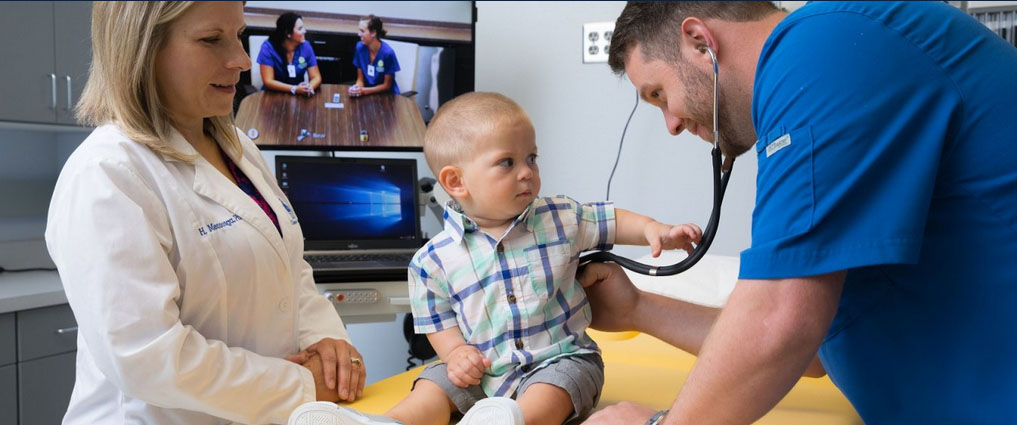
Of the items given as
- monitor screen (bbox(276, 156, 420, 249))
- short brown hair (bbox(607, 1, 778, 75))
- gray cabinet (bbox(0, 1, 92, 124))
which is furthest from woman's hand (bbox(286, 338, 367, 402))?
gray cabinet (bbox(0, 1, 92, 124))

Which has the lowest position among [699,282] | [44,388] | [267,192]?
[44,388]

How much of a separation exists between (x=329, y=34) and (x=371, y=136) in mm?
371

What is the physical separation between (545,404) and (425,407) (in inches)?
5.9

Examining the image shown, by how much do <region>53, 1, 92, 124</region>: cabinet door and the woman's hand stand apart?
194 centimetres

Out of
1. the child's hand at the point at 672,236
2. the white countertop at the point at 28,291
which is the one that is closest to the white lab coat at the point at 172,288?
the child's hand at the point at 672,236

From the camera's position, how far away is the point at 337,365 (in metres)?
1.11

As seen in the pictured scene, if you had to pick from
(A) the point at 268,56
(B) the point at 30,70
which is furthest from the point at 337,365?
(B) the point at 30,70

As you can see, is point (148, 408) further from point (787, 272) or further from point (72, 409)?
point (787, 272)

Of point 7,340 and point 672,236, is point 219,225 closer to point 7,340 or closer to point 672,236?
point 672,236

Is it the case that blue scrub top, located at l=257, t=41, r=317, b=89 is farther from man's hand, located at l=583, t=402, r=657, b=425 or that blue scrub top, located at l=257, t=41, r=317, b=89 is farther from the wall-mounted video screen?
man's hand, located at l=583, t=402, r=657, b=425

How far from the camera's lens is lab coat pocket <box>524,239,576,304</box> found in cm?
103

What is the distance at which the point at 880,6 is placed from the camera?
2.62 ft

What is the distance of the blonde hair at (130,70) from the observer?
28.9 inches

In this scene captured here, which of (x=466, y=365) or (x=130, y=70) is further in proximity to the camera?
(x=466, y=365)
